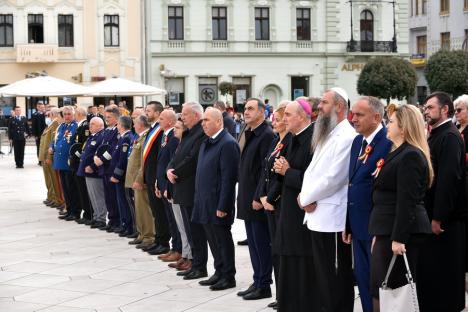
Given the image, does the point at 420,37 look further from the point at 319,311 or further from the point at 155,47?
the point at 319,311

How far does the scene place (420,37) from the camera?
7394 centimetres

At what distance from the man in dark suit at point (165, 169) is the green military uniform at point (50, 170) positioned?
6207 mm

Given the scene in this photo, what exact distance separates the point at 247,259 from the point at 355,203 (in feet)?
15.5

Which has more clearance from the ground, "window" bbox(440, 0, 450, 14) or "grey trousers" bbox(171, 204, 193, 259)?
"window" bbox(440, 0, 450, 14)

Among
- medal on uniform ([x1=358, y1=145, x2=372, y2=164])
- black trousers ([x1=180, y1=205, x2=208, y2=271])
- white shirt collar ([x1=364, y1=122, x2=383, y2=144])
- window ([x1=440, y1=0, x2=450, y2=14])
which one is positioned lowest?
black trousers ([x1=180, y1=205, x2=208, y2=271])

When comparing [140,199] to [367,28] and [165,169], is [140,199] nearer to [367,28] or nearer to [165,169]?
[165,169]

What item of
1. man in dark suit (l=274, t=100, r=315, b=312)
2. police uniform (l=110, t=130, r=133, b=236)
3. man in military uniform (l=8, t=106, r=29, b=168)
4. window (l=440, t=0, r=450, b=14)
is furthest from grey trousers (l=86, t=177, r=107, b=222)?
window (l=440, t=0, r=450, b=14)

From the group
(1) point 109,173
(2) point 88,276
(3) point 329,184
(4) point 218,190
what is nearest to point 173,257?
(2) point 88,276

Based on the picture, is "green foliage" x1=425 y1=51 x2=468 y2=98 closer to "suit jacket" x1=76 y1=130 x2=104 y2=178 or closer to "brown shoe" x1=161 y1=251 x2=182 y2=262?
"suit jacket" x1=76 y1=130 x2=104 y2=178

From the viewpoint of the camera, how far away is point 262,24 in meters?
58.0

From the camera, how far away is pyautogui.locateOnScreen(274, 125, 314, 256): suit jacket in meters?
8.32

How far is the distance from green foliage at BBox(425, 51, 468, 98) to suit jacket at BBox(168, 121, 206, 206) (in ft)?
151

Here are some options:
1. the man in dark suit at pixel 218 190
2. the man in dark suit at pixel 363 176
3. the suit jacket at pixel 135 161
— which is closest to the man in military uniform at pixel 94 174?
the suit jacket at pixel 135 161

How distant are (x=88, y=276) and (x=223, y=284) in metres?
2.00
